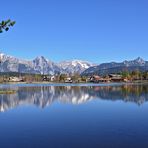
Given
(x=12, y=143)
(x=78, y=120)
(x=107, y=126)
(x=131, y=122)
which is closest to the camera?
(x=12, y=143)

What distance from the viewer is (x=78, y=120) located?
1213 inches

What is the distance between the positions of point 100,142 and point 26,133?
6.75m

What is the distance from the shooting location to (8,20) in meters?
21.2

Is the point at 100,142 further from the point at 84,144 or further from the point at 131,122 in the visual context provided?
the point at 131,122

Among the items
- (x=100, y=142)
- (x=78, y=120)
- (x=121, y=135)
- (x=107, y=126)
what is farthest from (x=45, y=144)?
(x=78, y=120)

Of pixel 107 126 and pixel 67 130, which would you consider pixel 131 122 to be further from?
pixel 67 130

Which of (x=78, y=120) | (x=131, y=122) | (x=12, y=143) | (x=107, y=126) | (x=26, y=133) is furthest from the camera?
(x=78, y=120)

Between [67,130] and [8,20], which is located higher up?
[8,20]

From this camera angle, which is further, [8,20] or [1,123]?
[1,123]

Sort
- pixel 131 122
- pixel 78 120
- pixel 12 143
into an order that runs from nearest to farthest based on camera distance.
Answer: pixel 12 143
pixel 131 122
pixel 78 120

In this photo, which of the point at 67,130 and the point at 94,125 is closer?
the point at 67,130

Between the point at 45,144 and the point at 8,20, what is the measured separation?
29.5 feet

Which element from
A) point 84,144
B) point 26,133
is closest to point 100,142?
point 84,144

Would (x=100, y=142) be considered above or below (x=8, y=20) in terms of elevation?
below
